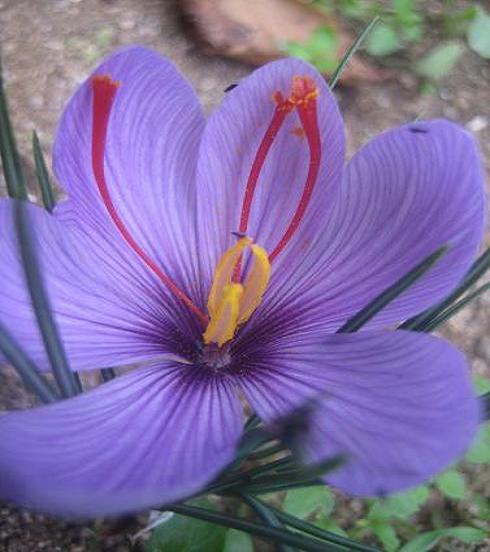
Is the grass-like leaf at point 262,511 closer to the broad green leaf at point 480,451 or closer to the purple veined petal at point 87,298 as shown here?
the purple veined petal at point 87,298

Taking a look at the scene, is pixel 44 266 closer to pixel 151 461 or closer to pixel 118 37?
pixel 151 461

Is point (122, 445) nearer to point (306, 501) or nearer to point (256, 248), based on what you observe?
point (256, 248)

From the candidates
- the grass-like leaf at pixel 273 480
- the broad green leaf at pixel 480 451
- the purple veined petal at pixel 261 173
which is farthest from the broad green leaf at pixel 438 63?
the grass-like leaf at pixel 273 480

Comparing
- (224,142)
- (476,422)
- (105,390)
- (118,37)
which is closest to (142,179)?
(224,142)

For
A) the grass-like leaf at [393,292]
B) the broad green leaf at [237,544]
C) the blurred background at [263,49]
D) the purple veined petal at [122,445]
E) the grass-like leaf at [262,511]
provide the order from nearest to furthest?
the purple veined petal at [122,445] → the grass-like leaf at [393,292] → the grass-like leaf at [262,511] → the broad green leaf at [237,544] → the blurred background at [263,49]

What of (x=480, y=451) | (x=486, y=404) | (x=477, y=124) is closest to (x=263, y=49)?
(x=477, y=124)

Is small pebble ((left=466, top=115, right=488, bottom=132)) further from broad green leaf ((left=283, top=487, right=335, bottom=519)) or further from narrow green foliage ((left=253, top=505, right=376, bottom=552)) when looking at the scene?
narrow green foliage ((left=253, top=505, right=376, bottom=552))
